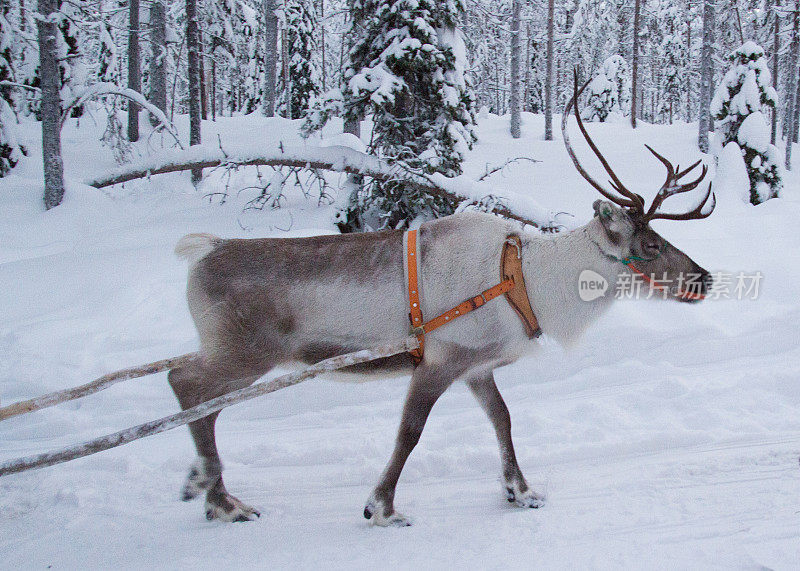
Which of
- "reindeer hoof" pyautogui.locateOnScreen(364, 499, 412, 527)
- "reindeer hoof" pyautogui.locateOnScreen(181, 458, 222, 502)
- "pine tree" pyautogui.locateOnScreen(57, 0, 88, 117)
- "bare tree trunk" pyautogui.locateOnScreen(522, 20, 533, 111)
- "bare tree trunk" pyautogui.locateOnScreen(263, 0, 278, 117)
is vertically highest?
"bare tree trunk" pyautogui.locateOnScreen(522, 20, 533, 111)

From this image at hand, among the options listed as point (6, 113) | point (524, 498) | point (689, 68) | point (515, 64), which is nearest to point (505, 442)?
point (524, 498)

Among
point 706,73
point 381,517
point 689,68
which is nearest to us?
point 381,517

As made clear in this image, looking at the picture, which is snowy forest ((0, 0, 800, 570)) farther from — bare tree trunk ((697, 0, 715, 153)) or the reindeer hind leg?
bare tree trunk ((697, 0, 715, 153))

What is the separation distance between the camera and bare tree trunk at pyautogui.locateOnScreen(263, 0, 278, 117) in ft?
65.2

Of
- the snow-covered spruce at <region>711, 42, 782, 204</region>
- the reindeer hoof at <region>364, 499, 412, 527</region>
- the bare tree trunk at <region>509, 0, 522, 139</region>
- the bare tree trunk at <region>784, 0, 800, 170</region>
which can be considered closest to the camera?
the reindeer hoof at <region>364, 499, 412, 527</region>

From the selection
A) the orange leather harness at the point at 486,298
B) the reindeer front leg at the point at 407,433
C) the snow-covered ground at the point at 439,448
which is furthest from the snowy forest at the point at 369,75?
the reindeer front leg at the point at 407,433

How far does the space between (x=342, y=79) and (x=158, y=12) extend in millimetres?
8269

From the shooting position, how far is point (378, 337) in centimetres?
345

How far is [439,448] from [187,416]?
201 centimetres

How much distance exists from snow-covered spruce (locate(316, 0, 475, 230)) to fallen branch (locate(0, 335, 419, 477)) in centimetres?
555

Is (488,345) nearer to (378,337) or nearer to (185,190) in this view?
(378,337)

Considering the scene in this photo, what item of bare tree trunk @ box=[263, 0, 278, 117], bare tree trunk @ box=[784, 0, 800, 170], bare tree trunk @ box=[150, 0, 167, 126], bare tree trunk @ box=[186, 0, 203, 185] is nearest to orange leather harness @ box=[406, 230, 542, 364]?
bare tree trunk @ box=[186, 0, 203, 185]

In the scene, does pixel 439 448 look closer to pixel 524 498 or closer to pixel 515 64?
pixel 524 498

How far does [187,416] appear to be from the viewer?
281 cm
